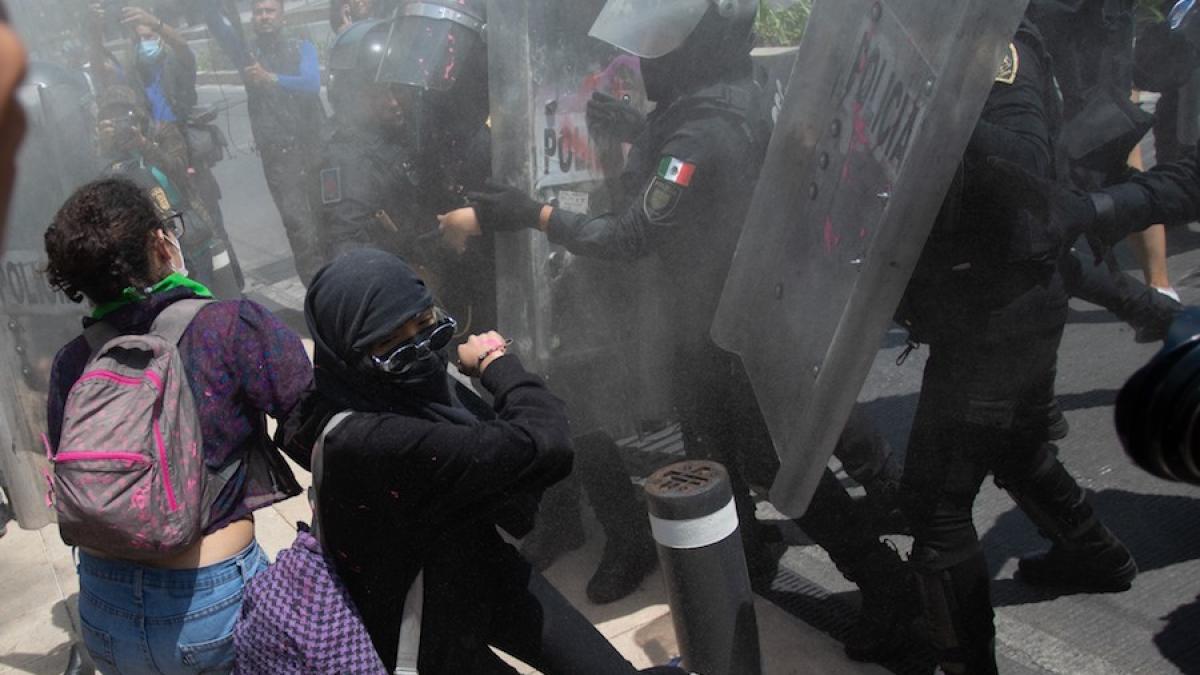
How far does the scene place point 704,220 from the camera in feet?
10.5

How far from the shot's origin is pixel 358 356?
6.51 feet

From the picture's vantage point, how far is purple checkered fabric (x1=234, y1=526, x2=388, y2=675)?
2.01 meters

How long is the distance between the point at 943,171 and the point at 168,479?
5.06 ft

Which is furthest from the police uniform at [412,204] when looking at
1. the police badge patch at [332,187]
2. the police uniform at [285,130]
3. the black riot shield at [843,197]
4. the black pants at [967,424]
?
the police uniform at [285,130]

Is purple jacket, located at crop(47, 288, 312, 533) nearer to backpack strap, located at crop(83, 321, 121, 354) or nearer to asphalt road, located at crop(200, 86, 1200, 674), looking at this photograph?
backpack strap, located at crop(83, 321, 121, 354)

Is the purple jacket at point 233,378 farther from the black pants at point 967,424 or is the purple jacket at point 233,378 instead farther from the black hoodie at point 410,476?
the black pants at point 967,424

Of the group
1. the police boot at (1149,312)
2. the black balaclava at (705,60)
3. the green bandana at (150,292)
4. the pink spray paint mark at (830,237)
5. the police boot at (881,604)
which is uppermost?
the black balaclava at (705,60)

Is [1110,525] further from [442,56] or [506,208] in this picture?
[442,56]

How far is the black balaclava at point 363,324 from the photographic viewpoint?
1.98 meters

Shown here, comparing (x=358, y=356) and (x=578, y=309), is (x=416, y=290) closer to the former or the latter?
(x=358, y=356)

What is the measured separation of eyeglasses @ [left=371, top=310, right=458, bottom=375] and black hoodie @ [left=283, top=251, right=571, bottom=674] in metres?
0.05

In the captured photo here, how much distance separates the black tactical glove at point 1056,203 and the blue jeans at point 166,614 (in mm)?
1795

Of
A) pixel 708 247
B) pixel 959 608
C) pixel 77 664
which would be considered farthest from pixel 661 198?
pixel 77 664

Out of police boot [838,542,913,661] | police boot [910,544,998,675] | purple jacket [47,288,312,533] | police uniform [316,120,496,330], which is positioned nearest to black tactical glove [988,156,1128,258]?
police boot [910,544,998,675]
